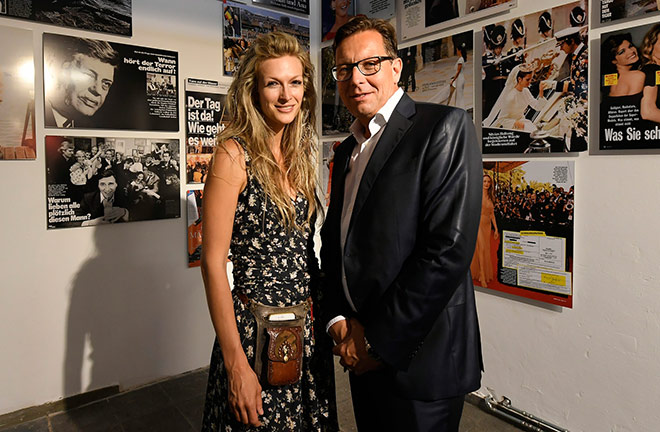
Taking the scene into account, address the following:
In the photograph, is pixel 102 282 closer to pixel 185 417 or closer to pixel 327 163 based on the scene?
pixel 185 417

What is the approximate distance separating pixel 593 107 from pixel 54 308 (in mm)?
2876

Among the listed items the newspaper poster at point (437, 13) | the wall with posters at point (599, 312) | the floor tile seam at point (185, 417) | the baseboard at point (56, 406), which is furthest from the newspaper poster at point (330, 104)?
the baseboard at point (56, 406)

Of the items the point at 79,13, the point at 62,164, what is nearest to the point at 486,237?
the point at 62,164

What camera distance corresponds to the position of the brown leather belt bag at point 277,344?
1278 mm

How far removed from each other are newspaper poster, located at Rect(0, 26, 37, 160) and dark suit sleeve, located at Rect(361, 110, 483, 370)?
2106 mm

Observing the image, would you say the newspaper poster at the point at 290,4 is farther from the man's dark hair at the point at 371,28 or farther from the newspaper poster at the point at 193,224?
Result: the man's dark hair at the point at 371,28

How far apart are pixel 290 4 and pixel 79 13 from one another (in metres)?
1.44

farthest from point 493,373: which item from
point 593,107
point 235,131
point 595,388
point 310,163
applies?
point 235,131

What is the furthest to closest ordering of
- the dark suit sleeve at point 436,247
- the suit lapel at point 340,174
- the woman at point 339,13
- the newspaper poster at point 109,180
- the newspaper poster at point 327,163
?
the newspaper poster at point 327,163
the woman at point 339,13
the newspaper poster at point 109,180
the suit lapel at point 340,174
the dark suit sleeve at point 436,247

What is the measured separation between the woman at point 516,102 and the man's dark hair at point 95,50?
213cm

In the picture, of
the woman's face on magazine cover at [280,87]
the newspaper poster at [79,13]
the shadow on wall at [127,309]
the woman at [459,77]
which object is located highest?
the newspaper poster at [79,13]

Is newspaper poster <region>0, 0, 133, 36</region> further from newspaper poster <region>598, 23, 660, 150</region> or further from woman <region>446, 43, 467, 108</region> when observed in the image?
newspaper poster <region>598, 23, 660, 150</region>

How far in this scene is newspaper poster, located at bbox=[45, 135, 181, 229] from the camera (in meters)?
2.38

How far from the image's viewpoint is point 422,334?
3.92ft
